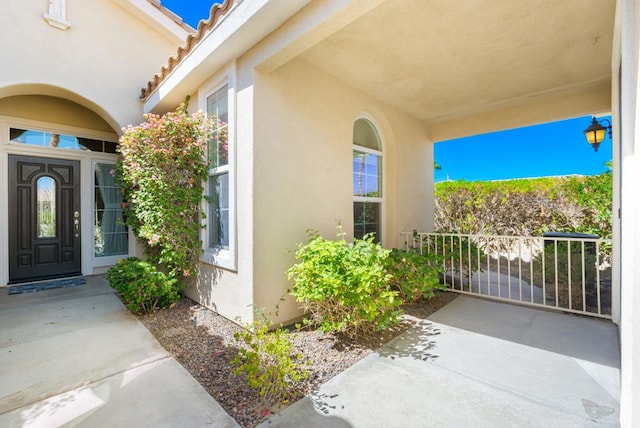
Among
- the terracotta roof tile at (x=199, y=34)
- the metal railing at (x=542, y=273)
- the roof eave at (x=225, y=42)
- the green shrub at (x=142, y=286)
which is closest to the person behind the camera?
the roof eave at (x=225, y=42)

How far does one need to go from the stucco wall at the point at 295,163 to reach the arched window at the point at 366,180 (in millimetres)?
360

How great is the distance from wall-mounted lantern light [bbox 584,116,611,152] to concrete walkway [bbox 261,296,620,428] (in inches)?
129

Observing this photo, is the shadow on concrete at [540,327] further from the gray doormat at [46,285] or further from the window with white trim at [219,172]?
the gray doormat at [46,285]

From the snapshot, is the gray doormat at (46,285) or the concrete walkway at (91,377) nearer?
the concrete walkway at (91,377)

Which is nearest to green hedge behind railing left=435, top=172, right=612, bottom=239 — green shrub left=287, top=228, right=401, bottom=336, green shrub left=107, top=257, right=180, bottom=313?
green shrub left=287, top=228, right=401, bottom=336

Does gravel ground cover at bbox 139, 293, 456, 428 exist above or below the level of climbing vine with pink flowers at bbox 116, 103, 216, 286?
below

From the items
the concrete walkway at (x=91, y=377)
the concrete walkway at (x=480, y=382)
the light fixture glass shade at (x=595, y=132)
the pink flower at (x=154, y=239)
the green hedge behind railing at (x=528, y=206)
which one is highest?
the light fixture glass shade at (x=595, y=132)

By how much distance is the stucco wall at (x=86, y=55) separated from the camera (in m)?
4.66

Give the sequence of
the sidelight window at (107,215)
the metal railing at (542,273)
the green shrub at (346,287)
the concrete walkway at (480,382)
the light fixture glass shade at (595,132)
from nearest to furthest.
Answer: the concrete walkway at (480,382) → the green shrub at (346,287) → the metal railing at (542,273) → the light fixture glass shade at (595,132) → the sidelight window at (107,215)

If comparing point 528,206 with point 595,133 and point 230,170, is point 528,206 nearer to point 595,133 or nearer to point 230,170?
point 595,133

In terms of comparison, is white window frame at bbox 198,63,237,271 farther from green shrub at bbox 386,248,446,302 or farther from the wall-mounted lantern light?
the wall-mounted lantern light

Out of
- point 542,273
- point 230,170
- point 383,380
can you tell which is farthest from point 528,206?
point 230,170

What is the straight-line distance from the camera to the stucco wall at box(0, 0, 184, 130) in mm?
4660

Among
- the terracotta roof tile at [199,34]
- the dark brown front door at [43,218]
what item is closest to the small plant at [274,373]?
the terracotta roof tile at [199,34]
